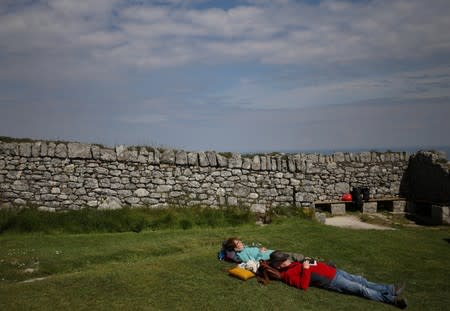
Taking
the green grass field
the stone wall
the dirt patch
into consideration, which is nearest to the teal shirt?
the green grass field

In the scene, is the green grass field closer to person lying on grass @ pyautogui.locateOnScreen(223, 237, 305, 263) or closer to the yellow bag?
the yellow bag

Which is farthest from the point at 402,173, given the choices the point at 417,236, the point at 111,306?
the point at 111,306

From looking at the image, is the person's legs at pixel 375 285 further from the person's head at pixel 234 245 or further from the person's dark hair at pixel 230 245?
the person's dark hair at pixel 230 245

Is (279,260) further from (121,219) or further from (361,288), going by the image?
(121,219)

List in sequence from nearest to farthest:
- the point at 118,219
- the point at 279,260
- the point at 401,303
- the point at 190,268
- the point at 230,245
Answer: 1. the point at 401,303
2. the point at 279,260
3. the point at 190,268
4. the point at 230,245
5. the point at 118,219

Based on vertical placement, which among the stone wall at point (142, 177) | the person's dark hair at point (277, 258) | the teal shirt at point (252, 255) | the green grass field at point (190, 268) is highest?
the stone wall at point (142, 177)

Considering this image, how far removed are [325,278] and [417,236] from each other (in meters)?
6.72

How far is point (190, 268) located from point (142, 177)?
7.27 m

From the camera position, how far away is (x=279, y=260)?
9.12 metres

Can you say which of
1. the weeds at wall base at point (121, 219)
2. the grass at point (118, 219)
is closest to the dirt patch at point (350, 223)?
the weeds at wall base at point (121, 219)

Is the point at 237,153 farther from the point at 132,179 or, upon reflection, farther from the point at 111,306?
the point at 111,306

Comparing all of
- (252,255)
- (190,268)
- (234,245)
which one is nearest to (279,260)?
(252,255)

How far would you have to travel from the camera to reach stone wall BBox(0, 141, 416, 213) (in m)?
15.1

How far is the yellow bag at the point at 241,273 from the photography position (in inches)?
347
